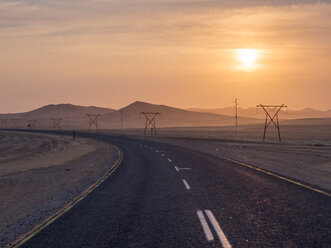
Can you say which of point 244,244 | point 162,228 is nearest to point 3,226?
point 162,228

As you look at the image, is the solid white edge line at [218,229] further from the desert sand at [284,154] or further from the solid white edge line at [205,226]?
the desert sand at [284,154]

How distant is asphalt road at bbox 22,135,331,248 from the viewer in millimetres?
6578

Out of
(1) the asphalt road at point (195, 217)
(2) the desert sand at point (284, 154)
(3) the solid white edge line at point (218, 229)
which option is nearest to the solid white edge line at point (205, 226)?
(1) the asphalt road at point (195, 217)

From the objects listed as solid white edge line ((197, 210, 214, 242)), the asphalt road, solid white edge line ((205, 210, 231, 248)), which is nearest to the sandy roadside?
the asphalt road

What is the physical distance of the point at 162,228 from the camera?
7.37 m

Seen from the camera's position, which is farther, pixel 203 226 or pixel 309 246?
pixel 203 226

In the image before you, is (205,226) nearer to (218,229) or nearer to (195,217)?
(218,229)

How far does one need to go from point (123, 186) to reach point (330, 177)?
359 inches

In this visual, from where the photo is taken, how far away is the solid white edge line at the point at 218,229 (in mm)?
6340

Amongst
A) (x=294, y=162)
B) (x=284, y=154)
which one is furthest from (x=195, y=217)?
(x=284, y=154)

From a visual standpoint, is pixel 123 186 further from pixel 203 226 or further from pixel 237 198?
pixel 203 226

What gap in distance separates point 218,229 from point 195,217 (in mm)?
1071

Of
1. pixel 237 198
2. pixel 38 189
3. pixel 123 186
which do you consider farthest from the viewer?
pixel 38 189

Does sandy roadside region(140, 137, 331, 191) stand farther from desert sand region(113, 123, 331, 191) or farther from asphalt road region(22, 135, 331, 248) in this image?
asphalt road region(22, 135, 331, 248)
